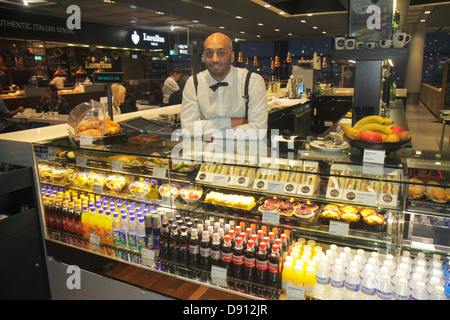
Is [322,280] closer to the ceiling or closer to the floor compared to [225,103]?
closer to the floor

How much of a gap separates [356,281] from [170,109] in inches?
165

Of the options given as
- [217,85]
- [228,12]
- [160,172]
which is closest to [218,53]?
[217,85]

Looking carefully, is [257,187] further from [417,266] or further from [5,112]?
[5,112]

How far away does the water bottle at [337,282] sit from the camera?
193cm

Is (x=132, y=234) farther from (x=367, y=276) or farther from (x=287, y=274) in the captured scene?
(x=367, y=276)

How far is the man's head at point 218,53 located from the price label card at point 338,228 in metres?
1.71

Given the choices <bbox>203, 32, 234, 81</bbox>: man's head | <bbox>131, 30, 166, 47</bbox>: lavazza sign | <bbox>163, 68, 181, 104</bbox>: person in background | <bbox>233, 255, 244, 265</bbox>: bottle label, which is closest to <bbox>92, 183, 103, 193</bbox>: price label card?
<bbox>233, 255, 244, 265</bbox>: bottle label

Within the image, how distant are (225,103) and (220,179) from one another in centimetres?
122

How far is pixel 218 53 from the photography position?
2.93m

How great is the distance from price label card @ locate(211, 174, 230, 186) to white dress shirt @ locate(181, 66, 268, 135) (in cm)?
95

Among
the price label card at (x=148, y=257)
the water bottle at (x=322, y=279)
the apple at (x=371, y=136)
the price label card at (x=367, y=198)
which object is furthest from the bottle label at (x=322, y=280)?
the price label card at (x=148, y=257)

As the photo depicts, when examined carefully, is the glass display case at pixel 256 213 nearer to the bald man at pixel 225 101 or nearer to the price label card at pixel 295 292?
the price label card at pixel 295 292

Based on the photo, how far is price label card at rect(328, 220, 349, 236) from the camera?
1957mm

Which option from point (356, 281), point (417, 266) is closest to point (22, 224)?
point (356, 281)
